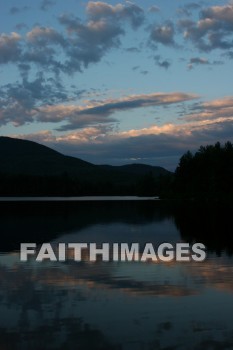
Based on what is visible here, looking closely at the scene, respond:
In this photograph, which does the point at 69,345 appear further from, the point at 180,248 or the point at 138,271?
the point at 180,248

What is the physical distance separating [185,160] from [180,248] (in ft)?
364

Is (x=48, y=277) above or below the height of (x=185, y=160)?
below

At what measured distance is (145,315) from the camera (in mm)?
14805

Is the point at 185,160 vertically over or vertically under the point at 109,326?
over

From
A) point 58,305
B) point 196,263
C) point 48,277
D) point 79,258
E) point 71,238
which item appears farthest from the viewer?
point 71,238

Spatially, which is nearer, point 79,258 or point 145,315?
point 145,315

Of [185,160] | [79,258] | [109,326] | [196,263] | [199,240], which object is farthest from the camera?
[185,160]

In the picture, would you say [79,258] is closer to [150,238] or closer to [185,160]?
[150,238]

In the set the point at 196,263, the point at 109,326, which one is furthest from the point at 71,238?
the point at 109,326

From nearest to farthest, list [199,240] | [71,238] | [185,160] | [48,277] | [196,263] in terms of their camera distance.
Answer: [48,277] → [196,263] → [199,240] → [71,238] → [185,160]

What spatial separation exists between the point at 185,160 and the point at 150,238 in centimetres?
10471

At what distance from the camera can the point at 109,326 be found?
539 inches

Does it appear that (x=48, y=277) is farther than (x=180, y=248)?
No

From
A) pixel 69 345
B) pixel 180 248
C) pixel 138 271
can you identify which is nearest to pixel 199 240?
pixel 180 248
